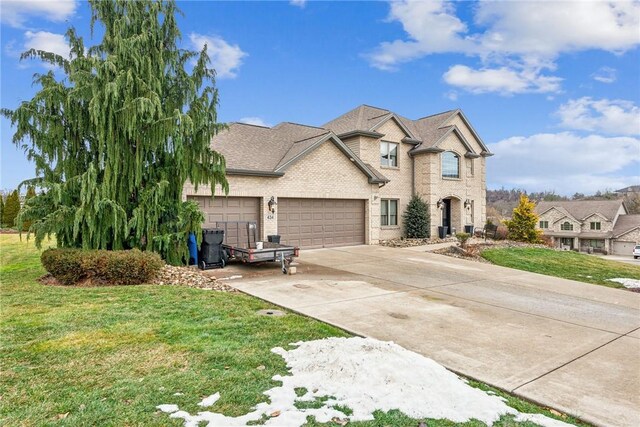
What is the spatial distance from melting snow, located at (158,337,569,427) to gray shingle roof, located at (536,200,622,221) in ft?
202

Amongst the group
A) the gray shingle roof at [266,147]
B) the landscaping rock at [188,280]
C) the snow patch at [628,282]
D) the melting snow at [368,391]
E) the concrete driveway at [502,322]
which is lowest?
the snow patch at [628,282]

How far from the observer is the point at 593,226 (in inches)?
2073

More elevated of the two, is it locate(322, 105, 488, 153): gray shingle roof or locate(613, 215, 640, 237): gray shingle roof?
locate(322, 105, 488, 153): gray shingle roof

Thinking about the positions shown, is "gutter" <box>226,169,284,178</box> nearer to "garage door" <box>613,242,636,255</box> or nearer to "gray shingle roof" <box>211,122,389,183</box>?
"gray shingle roof" <box>211,122,389,183</box>

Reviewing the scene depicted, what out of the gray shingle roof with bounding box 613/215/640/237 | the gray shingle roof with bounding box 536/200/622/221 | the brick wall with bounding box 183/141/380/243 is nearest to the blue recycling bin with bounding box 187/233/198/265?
the brick wall with bounding box 183/141/380/243

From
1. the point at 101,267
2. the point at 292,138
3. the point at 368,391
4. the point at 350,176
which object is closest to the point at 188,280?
the point at 101,267

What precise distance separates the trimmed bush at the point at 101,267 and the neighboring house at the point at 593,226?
54.8 meters

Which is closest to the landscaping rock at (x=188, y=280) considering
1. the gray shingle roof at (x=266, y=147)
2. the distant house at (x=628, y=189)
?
the gray shingle roof at (x=266, y=147)

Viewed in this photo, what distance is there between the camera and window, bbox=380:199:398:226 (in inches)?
811

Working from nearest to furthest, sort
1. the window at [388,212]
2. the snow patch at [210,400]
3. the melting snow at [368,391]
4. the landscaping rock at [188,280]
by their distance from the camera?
the melting snow at [368,391], the snow patch at [210,400], the landscaping rock at [188,280], the window at [388,212]

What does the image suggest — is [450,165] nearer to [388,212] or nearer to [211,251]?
[388,212]

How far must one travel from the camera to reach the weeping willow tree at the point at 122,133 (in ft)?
29.3

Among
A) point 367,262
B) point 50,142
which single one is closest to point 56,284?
point 50,142

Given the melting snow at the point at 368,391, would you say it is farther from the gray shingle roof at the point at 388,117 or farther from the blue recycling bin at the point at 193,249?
the gray shingle roof at the point at 388,117
